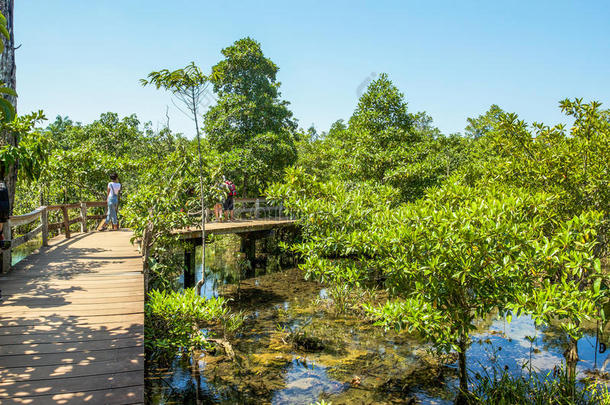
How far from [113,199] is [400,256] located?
10.1 metres

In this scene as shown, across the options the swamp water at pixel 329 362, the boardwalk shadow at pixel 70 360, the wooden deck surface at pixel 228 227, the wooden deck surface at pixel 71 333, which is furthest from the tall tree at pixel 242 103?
the boardwalk shadow at pixel 70 360

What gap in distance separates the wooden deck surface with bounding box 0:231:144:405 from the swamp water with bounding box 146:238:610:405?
1654 millimetres

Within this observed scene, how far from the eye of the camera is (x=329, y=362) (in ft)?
24.7

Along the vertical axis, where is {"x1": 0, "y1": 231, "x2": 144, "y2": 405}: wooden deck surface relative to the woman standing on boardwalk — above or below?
below

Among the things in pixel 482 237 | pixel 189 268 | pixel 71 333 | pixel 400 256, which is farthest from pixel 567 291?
pixel 189 268

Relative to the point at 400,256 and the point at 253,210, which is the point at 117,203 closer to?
the point at 253,210

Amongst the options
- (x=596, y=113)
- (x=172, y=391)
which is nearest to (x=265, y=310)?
(x=172, y=391)

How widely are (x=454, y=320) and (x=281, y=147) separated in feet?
44.5

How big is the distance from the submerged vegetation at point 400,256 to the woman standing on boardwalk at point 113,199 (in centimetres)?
246

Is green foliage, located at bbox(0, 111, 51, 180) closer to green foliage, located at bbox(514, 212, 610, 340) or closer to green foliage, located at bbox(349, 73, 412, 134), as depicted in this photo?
green foliage, located at bbox(514, 212, 610, 340)

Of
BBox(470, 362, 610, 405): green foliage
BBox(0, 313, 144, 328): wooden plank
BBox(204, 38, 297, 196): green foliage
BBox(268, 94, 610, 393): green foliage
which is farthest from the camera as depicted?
BBox(204, 38, 297, 196): green foliage

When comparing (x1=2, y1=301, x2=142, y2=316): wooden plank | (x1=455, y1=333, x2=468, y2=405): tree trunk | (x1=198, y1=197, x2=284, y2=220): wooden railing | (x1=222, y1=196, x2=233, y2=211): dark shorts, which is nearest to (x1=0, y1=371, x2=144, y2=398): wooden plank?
(x1=2, y1=301, x2=142, y2=316): wooden plank

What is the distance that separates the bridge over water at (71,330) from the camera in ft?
11.2

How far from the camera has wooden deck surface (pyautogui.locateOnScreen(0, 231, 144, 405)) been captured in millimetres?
3393
